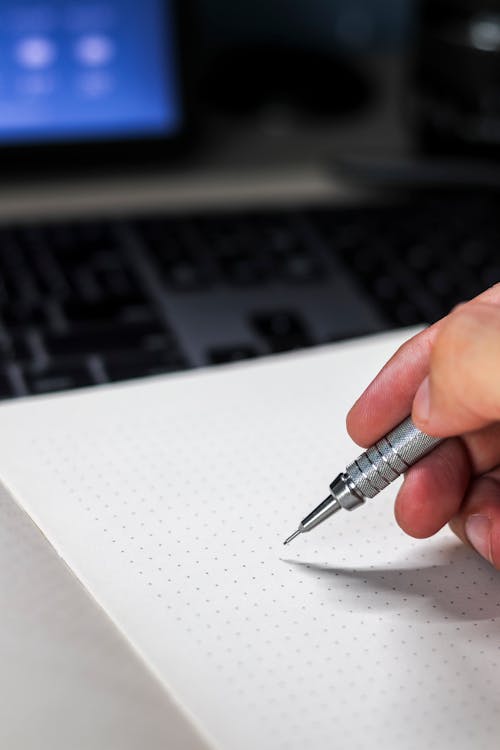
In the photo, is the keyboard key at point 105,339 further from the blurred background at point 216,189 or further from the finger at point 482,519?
the finger at point 482,519

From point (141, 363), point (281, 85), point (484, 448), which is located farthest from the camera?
point (281, 85)

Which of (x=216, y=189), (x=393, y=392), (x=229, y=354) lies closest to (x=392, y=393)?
(x=393, y=392)

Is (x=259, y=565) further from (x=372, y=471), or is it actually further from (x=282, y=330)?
Result: (x=282, y=330)

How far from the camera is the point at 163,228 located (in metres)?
0.67

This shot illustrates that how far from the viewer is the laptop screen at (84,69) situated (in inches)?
29.6

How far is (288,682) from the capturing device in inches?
13.6

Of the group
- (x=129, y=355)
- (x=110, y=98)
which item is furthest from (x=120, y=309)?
(x=110, y=98)

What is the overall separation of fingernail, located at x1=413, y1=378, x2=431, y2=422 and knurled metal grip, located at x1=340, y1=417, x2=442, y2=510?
0.03 m

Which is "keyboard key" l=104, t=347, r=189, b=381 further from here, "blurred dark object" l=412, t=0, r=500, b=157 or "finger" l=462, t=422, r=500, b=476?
"blurred dark object" l=412, t=0, r=500, b=157

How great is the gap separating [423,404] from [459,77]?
49 centimetres

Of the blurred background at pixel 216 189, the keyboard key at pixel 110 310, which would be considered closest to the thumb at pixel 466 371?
the blurred background at pixel 216 189

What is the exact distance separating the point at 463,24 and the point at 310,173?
16cm

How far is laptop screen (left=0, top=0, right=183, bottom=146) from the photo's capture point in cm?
75

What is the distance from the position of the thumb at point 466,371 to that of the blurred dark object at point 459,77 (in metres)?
0.46
